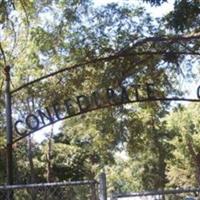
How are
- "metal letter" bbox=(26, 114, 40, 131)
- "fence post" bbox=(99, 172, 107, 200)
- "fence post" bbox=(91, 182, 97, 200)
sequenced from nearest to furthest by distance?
"fence post" bbox=(99, 172, 107, 200) → "fence post" bbox=(91, 182, 97, 200) → "metal letter" bbox=(26, 114, 40, 131)

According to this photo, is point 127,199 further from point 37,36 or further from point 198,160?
point 198,160

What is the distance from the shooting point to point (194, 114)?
3881 centimetres

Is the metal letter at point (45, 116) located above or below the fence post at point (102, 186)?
above

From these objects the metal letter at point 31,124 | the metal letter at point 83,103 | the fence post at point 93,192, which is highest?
the metal letter at point 83,103

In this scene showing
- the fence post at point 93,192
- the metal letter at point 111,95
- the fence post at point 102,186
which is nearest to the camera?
the fence post at point 102,186

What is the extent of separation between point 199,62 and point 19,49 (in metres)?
7.78

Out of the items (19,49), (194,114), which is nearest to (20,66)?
(19,49)

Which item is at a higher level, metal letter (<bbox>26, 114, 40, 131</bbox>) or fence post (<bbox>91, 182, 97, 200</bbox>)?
metal letter (<bbox>26, 114, 40, 131</bbox>)

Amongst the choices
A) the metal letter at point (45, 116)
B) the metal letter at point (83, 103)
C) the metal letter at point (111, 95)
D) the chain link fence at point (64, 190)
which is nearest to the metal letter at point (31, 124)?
the metal letter at point (45, 116)

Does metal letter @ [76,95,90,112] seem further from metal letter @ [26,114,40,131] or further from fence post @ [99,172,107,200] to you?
fence post @ [99,172,107,200]

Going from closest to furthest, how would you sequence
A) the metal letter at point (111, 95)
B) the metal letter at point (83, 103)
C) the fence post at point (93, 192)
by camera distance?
the fence post at point (93, 192), the metal letter at point (83, 103), the metal letter at point (111, 95)

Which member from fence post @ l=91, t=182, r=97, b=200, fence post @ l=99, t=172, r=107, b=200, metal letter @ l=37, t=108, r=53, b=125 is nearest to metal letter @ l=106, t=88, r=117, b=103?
metal letter @ l=37, t=108, r=53, b=125

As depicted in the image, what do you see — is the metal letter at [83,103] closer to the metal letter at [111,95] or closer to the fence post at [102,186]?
the metal letter at [111,95]

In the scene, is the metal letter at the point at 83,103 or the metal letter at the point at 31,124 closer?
the metal letter at the point at 31,124
